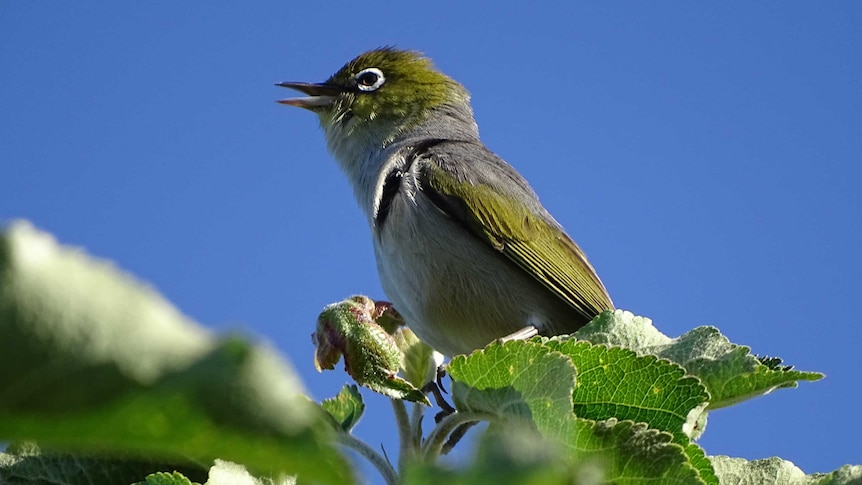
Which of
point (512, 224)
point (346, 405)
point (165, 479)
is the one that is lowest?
point (165, 479)

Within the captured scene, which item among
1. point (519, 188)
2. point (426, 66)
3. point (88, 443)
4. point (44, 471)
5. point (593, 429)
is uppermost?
point (426, 66)

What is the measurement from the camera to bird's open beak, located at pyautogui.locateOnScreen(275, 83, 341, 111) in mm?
6012

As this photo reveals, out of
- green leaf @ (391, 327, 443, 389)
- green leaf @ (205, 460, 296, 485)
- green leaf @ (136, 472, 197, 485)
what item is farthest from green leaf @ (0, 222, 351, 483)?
green leaf @ (391, 327, 443, 389)

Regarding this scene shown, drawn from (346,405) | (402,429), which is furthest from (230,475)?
(346,405)

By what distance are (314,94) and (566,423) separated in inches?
193

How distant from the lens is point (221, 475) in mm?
1671

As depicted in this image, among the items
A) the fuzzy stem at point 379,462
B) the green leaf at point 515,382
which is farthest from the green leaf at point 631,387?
the fuzzy stem at point 379,462

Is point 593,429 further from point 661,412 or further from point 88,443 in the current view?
point 88,443

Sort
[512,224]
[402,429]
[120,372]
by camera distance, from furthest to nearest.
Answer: [512,224], [402,429], [120,372]

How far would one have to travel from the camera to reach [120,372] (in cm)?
53

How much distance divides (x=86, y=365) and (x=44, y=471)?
4.55 feet

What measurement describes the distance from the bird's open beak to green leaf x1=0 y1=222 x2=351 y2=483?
551 centimetres

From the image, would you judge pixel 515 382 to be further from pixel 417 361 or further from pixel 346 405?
pixel 417 361

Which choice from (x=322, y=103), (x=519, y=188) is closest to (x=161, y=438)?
(x=519, y=188)
